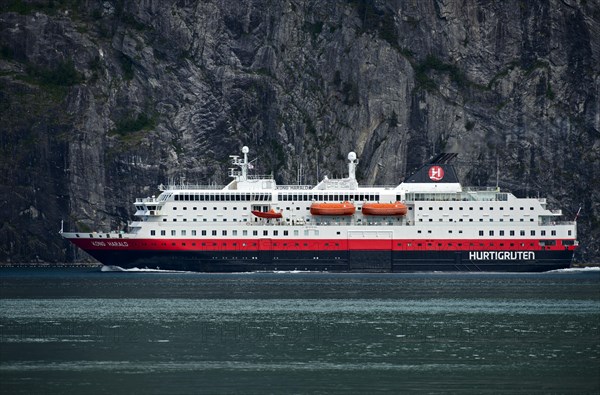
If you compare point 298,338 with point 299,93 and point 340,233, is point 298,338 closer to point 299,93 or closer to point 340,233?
point 340,233

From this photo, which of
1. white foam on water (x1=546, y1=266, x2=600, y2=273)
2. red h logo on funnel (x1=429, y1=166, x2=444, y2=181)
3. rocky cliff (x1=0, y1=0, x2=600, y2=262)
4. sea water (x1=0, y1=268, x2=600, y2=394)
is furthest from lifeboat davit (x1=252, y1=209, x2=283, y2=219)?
white foam on water (x1=546, y1=266, x2=600, y2=273)

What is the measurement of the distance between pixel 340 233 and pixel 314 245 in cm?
211

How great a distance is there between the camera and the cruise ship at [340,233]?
330 ft

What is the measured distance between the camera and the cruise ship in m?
101

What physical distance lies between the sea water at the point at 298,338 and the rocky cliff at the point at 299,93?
33.1m

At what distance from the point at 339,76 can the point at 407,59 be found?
628cm

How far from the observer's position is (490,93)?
4875 inches

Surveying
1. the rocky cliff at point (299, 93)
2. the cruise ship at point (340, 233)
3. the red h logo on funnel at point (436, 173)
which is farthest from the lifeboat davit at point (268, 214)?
the rocky cliff at point (299, 93)

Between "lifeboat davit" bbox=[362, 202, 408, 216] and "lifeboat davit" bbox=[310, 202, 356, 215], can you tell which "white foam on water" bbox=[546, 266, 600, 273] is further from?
"lifeboat davit" bbox=[310, 202, 356, 215]

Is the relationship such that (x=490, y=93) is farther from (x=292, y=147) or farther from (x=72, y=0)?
(x=72, y=0)

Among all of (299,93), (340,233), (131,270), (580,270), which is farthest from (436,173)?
(299,93)

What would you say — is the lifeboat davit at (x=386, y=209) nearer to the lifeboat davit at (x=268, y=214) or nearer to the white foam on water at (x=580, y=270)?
the lifeboat davit at (x=268, y=214)

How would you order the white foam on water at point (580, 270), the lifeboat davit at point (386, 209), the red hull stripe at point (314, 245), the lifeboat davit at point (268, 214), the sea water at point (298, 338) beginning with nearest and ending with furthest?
the sea water at point (298, 338) → the red hull stripe at point (314, 245) → the lifeboat davit at point (386, 209) → the lifeboat davit at point (268, 214) → the white foam on water at point (580, 270)

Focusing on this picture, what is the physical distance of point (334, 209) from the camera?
101 metres
